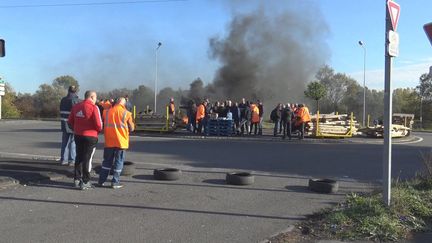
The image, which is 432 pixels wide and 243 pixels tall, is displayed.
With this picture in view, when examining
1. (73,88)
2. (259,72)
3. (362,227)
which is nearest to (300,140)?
(73,88)

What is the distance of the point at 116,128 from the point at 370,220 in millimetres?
4248

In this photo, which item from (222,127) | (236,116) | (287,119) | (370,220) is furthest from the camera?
(236,116)

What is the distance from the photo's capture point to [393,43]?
632 centimetres

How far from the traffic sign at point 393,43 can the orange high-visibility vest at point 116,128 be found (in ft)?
13.8

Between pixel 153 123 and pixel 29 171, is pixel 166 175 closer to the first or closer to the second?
pixel 29 171

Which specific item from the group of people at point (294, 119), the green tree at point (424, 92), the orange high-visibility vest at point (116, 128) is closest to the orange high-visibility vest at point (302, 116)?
the group of people at point (294, 119)

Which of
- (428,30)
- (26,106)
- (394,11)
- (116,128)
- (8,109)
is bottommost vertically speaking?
(116,128)

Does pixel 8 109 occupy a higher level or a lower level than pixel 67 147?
higher

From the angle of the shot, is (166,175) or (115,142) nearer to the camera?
(115,142)

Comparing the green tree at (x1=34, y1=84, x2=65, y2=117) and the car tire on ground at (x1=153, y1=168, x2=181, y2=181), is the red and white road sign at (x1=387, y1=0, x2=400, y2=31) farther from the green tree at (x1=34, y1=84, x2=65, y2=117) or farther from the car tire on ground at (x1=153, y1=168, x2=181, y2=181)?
the green tree at (x1=34, y1=84, x2=65, y2=117)

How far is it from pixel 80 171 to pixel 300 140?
13.8m

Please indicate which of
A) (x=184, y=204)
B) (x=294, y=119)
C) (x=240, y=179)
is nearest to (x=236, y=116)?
(x=294, y=119)

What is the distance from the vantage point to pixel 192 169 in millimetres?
10641

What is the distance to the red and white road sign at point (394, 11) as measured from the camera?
6301mm
